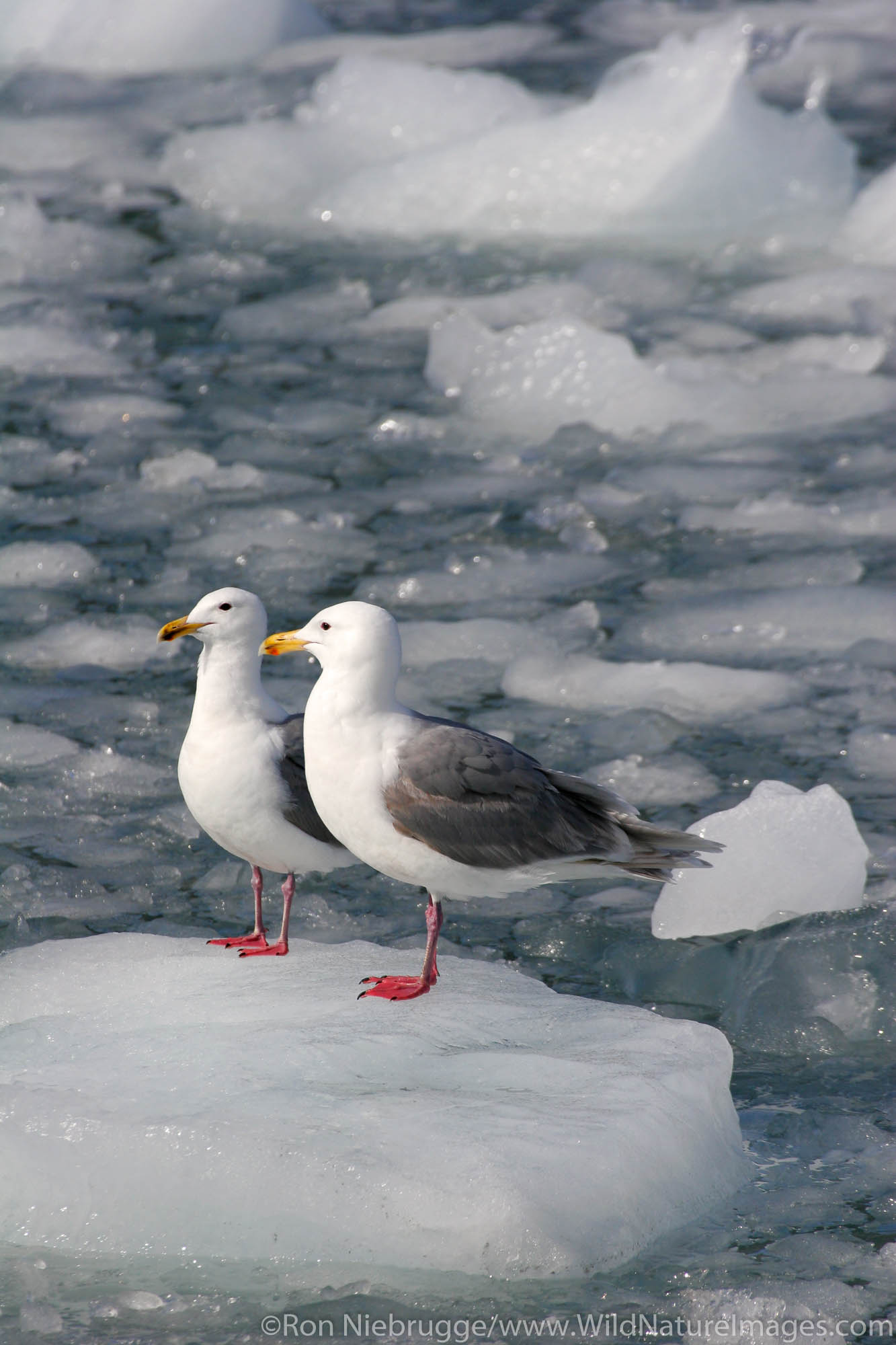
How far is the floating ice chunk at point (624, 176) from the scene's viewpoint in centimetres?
805

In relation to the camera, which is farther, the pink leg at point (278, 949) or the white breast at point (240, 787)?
the pink leg at point (278, 949)

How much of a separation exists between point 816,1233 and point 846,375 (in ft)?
14.8

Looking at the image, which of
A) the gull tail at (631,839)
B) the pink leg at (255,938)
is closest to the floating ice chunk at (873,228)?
the gull tail at (631,839)

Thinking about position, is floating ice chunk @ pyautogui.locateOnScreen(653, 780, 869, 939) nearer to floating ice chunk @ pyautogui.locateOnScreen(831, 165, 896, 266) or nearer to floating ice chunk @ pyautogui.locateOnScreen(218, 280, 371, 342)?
floating ice chunk @ pyautogui.locateOnScreen(218, 280, 371, 342)

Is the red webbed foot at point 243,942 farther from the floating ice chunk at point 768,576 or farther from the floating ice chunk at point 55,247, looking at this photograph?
the floating ice chunk at point 55,247

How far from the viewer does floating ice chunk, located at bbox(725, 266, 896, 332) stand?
7043mm

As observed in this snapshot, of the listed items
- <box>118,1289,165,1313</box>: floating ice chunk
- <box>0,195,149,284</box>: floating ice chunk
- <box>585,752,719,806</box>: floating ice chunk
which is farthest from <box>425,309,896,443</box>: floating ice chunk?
<box>118,1289,165,1313</box>: floating ice chunk

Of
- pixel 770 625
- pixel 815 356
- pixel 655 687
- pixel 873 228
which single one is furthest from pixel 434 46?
pixel 655 687

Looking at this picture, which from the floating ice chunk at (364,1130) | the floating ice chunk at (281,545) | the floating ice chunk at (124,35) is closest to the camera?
the floating ice chunk at (364,1130)

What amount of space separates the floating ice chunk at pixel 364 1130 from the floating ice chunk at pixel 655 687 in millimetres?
1672

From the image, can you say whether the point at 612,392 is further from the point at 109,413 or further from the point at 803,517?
the point at 109,413

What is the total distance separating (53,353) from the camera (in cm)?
682

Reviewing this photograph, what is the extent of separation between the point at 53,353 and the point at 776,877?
4.27 meters

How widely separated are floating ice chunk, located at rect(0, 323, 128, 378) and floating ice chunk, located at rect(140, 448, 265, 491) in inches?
37.9
